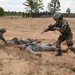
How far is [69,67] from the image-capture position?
26.6 feet

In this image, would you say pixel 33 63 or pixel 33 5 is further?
pixel 33 5

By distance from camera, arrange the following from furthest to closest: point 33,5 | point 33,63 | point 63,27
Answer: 1. point 33,5
2. point 63,27
3. point 33,63

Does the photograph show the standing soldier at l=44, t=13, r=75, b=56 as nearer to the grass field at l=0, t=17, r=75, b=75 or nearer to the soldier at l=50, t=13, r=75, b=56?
the soldier at l=50, t=13, r=75, b=56

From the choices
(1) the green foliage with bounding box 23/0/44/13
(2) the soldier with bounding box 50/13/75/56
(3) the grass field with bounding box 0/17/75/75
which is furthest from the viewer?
(1) the green foliage with bounding box 23/0/44/13

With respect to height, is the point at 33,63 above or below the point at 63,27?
below

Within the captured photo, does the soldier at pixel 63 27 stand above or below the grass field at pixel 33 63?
above

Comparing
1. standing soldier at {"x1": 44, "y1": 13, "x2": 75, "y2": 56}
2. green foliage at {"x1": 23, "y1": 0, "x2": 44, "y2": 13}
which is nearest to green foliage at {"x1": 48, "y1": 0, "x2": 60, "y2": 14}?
green foliage at {"x1": 23, "y1": 0, "x2": 44, "y2": 13}

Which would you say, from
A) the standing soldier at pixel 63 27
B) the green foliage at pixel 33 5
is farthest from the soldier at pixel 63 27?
the green foliage at pixel 33 5

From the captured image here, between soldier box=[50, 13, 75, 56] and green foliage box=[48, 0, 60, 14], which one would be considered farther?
green foliage box=[48, 0, 60, 14]

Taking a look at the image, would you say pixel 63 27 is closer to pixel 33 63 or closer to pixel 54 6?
pixel 33 63

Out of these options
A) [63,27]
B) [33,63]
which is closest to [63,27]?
[63,27]

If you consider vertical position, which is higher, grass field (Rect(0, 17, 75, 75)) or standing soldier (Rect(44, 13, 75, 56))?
standing soldier (Rect(44, 13, 75, 56))

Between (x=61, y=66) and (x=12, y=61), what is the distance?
1.38 metres

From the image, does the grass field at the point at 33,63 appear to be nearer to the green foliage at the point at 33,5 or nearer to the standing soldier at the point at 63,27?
the standing soldier at the point at 63,27
